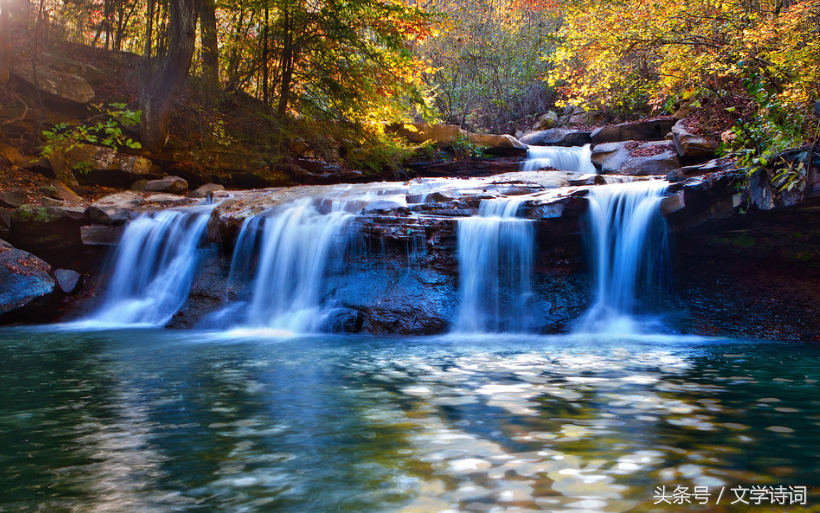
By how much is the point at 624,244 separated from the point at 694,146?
5.63 meters

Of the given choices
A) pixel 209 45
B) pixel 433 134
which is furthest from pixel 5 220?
pixel 433 134

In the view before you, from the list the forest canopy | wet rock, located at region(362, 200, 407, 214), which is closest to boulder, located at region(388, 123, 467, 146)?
the forest canopy

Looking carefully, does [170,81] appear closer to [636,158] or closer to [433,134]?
[433,134]

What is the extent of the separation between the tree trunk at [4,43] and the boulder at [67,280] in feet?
16.5

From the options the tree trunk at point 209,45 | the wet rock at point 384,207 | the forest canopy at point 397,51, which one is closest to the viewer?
the forest canopy at point 397,51

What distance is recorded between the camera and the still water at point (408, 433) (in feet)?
6.68

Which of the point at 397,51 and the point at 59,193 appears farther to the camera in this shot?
the point at 397,51

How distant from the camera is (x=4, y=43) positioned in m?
10.9

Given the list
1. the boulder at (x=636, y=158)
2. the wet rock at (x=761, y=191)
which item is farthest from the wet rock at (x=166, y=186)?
the wet rock at (x=761, y=191)

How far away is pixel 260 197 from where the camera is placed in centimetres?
1081

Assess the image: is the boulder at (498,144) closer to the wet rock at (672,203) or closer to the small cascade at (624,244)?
the small cascade at (624,244)

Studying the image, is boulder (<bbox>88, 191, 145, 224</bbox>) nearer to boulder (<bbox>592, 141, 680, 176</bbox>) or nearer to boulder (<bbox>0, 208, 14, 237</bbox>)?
boulder (<bbox>0, 208, 14, 237</bbox>)

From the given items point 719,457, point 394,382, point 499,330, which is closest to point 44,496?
point 394,382

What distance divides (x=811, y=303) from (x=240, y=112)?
13.7 metres
